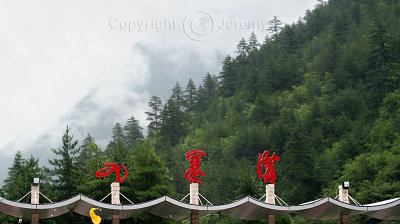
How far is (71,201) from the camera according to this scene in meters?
22.5

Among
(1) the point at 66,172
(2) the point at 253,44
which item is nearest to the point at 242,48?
(2) the point at 253,44

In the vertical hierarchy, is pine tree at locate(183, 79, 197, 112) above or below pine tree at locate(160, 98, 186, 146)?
above

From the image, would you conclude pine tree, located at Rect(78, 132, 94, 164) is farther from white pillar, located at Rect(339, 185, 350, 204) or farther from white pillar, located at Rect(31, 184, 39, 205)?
white pillar, located at Rect(339, 185, 350, 204)

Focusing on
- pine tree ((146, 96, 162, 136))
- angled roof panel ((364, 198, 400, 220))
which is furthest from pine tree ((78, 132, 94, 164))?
angled roof panel ((364, 198, 400, 220))

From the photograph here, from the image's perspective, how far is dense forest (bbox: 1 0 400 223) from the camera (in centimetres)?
3588

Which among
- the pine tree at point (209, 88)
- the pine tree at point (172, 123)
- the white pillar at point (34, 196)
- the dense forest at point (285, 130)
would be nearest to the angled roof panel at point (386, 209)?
the dense forest at point (285, 130)

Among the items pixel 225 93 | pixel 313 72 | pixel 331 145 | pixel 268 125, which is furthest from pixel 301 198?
pixel 225 93

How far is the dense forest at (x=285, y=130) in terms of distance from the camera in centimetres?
3588

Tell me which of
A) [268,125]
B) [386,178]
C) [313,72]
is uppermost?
[313,72]

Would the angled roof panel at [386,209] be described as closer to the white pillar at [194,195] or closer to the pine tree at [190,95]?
the white pillar at [194,195]

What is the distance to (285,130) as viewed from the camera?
186ft

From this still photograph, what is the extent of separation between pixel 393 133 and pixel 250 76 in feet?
103

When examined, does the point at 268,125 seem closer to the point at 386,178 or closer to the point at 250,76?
the point at 250,76

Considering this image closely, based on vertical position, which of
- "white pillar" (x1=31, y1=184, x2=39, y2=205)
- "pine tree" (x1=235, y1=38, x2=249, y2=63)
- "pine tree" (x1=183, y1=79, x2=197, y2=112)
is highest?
"pine tree" (x1=235, y1=38, x2=249, y2=63)
